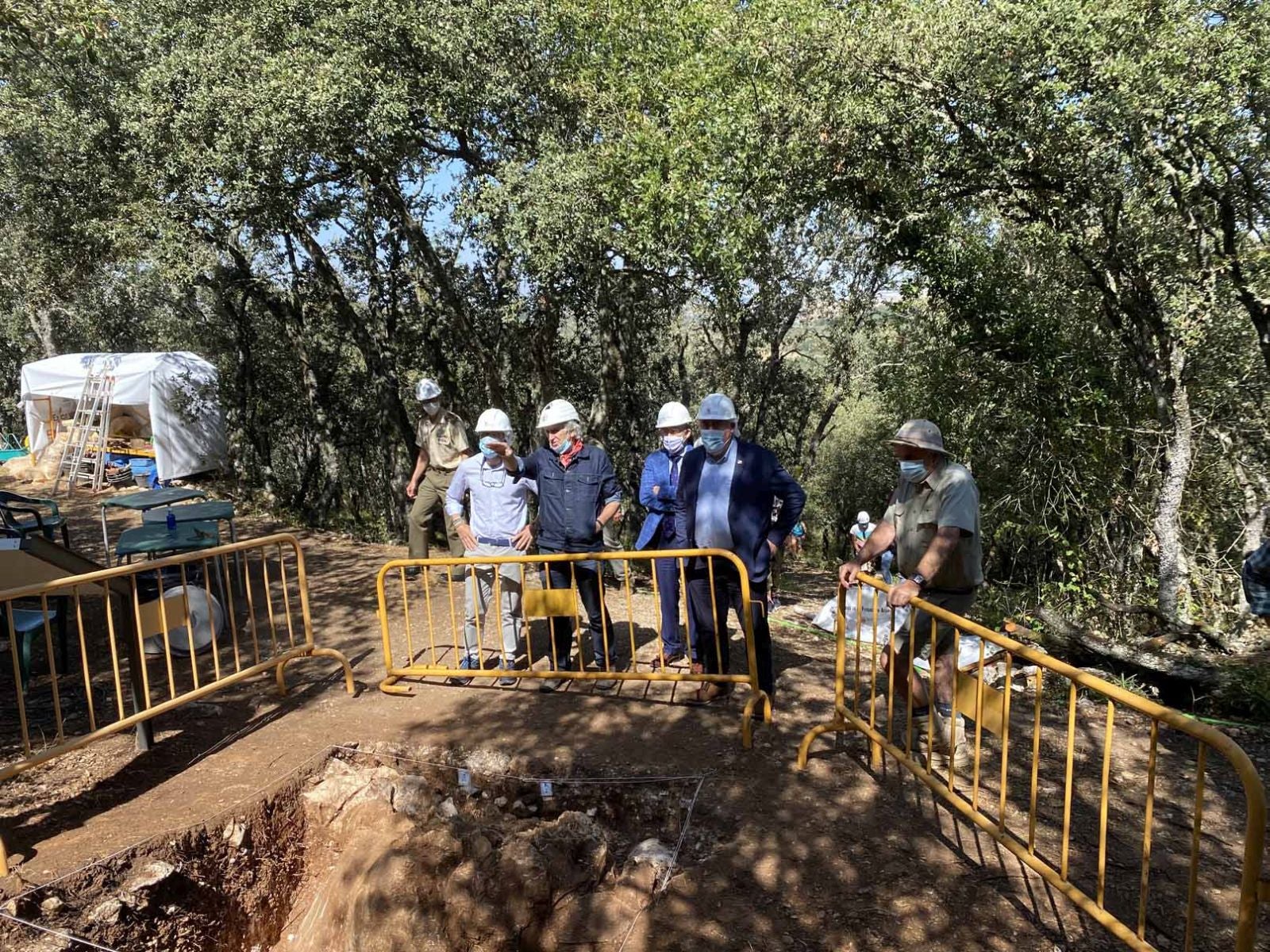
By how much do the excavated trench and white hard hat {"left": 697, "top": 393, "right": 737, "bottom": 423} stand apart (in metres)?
2.06

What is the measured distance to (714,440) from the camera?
4590 mm

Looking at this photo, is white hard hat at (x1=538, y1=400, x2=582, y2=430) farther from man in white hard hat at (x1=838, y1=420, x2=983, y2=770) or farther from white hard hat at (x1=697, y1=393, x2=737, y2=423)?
man in white hard hat at (x1=838, y1=420, x2=983, y2=770)

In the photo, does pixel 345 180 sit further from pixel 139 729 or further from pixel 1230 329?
pixel 1230 329

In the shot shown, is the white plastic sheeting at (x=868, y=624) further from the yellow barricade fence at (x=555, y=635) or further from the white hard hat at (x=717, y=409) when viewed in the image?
the white hard hat at (x=717, y=409)

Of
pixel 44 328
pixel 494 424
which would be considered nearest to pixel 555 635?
pixel 494 424

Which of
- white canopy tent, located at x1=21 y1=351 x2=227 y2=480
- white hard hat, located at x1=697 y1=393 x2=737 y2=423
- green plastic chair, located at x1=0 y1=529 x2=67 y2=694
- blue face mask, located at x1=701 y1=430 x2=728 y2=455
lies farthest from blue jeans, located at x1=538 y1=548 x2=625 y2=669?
white canopy tent, located at x1=21 y1=351 x2=227 y2=480

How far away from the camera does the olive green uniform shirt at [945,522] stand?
3.74 m

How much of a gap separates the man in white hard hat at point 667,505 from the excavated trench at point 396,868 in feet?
4.77

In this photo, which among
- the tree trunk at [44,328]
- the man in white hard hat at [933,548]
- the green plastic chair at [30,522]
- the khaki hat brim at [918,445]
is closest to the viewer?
the man in white hard hat at [933,548]

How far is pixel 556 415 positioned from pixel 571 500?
59cm

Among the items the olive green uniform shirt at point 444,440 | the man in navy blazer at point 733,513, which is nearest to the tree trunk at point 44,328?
the olive green uniform shirt at point 444,440

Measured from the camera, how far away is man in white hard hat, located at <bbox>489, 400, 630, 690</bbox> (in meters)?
5.28

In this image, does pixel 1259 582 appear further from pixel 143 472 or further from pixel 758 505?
pixel 143 472

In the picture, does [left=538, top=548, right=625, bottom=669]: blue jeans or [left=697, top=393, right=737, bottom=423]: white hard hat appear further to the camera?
[left=538, top=548, right=625, bottom=669]: blue jeans
